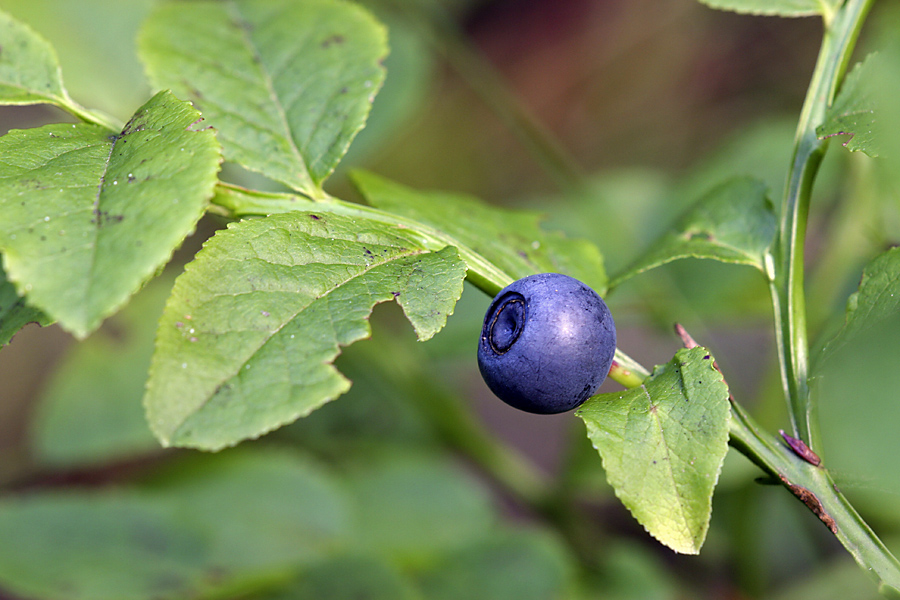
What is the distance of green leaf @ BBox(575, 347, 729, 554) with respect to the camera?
28.4 inches

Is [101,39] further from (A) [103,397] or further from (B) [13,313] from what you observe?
(B) [13,313]

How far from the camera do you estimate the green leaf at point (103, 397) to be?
8.01ft

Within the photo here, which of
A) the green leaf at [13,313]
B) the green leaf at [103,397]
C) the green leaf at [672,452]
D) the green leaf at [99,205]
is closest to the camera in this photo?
the green leaf at [99,205]

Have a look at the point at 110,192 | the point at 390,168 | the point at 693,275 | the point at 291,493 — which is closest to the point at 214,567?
the point at 291,493

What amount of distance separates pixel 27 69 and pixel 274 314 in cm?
56

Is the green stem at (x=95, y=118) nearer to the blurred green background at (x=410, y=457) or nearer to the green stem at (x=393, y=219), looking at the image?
the green stem at (x=393, y=219)

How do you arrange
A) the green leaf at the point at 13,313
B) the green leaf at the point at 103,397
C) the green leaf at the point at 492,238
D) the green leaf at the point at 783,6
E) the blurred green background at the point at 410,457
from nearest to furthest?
the green leaf at the point at 13,313
the green leaf at the point at 492,238
the green leaf at the point at 783,6
the blurred green background at the point at 410,457
the green leaf at the point at 103,397

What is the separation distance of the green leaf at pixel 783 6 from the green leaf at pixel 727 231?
0.91ft

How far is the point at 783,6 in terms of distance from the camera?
44.0 inches

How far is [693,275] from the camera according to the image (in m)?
2.53

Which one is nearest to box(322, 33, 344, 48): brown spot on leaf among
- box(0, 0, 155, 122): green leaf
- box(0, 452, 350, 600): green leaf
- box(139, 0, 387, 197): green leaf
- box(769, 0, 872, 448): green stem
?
box(139, 0, 387, 197): green leaf

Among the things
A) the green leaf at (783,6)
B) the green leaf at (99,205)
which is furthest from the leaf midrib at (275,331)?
the green leaf at (783,6)

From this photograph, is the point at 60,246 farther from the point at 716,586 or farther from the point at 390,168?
the point at 390,168

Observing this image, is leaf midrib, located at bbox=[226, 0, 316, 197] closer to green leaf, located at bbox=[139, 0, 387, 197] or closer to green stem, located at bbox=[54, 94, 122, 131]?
green leaf, located at bbox=[139, 0, 387, 197]
